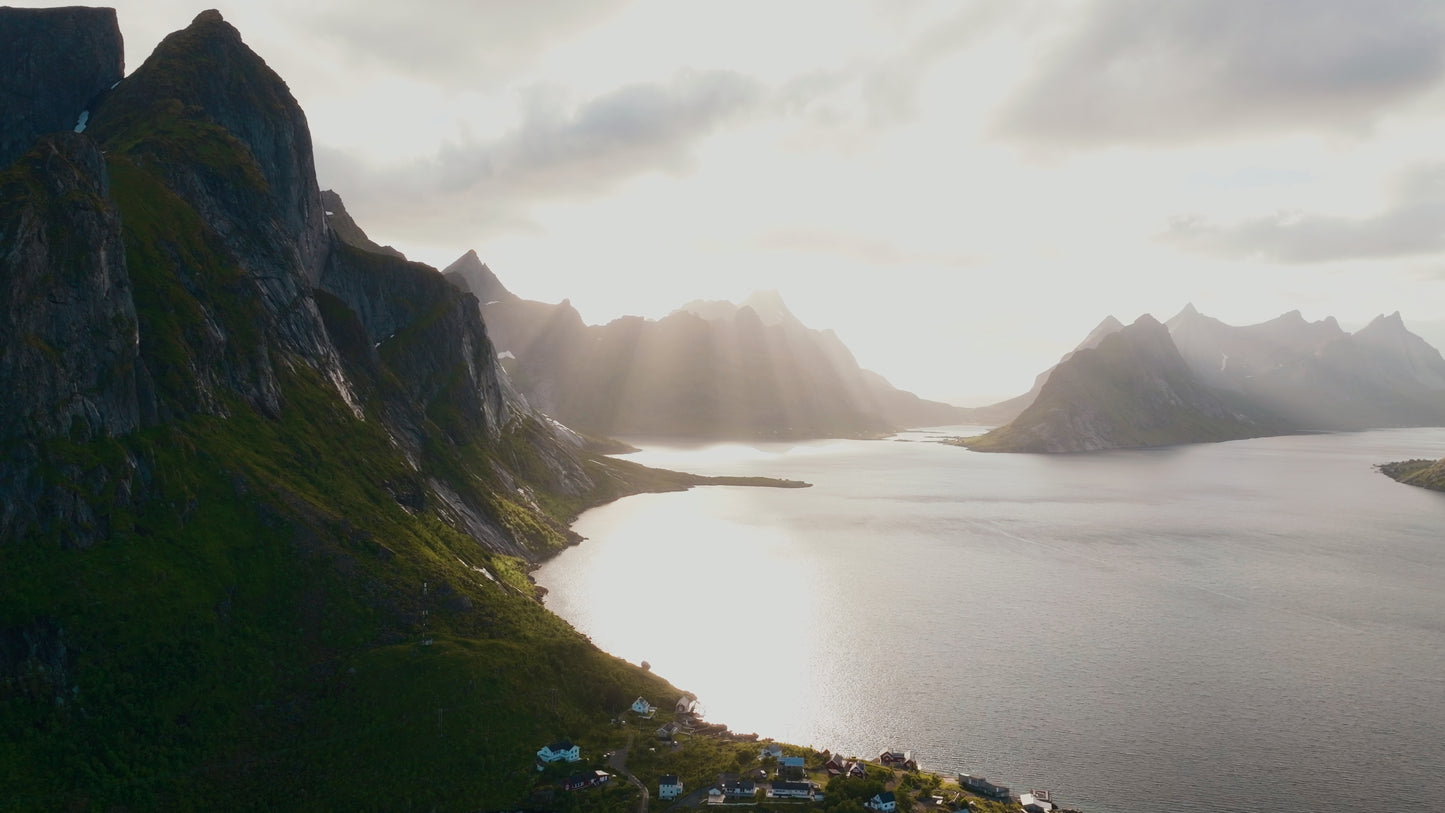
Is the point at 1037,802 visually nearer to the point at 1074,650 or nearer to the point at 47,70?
the point at 1074,650

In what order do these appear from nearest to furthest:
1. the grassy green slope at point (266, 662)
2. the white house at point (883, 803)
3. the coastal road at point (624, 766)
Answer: the white house at point (883, 803) → the grassy green slope at point (266, 662) → the coastal road at point (624, 766)

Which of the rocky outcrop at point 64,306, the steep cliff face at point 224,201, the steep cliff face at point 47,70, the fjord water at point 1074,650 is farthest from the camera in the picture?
the steep cliff face at point 47,70

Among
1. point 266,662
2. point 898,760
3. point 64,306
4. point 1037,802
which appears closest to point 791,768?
point 898,760

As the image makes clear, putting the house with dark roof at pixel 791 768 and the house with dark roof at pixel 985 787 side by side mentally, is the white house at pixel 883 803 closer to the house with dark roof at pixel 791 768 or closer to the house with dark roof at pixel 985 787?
the house with dark roof at pixel 791 768

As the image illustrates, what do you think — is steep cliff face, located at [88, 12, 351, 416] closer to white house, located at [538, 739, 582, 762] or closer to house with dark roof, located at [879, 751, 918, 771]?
white house, located at [538, 739, 582, 762]

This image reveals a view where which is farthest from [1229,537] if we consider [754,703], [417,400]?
[417,400]

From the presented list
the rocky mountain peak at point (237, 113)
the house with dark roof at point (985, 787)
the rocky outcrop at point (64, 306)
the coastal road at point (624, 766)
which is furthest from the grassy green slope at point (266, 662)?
the rocky mountain peak at point (237, 113)
